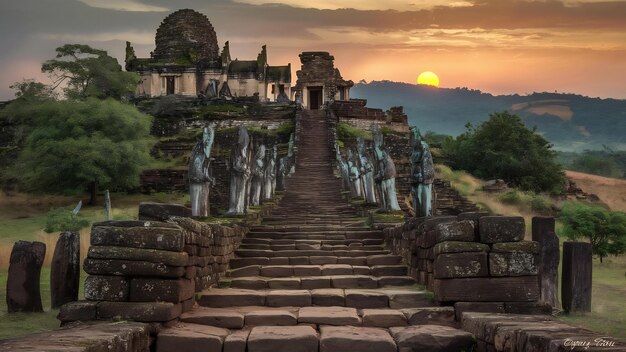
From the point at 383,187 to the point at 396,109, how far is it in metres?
37.4

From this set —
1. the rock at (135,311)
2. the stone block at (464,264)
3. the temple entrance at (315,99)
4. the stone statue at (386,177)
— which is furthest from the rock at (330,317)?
the temple entrance at (315,99)

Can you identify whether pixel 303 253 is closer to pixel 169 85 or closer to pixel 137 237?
pixel 137 237

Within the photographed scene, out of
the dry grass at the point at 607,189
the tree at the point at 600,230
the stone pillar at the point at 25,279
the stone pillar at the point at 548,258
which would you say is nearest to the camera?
the stone pillar at the point at 25,279

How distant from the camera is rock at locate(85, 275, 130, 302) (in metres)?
9.03

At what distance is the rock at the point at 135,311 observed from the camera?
29.1 ft

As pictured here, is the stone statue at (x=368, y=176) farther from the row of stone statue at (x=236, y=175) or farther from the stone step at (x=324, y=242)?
the stone step at (x=324, y=242)

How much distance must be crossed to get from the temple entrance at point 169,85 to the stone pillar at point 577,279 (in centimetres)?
5437

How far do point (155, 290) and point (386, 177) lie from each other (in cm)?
1071

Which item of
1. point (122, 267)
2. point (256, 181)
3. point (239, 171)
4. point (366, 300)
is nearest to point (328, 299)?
point (366, 300)

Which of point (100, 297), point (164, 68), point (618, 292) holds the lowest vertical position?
point (618, 292)

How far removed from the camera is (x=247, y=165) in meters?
18.8

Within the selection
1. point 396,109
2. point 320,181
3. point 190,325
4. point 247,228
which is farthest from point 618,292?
point 396,109

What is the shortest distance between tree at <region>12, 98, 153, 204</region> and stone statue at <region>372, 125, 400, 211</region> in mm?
22068

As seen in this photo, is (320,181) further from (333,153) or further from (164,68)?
(164,68)
